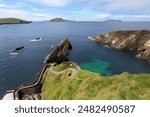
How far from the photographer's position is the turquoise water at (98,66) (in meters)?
94.8

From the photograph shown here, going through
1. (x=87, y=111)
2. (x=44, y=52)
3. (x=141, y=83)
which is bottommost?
(x=44, y=52)

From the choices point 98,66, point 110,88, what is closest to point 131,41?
point 98,66

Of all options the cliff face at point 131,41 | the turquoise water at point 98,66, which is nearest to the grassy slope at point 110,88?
the turquoise water at point 98,66

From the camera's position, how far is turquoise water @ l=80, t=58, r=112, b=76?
94.8 m

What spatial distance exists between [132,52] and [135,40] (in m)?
14.3

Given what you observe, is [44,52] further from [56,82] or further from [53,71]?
[56,82]

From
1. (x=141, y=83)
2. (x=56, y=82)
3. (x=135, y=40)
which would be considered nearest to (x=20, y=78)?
(x=56, y=82)

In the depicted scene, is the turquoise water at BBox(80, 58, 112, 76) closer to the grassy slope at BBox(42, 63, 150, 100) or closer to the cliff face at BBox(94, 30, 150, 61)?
the cliff face at BBox(94, 30, 150, 61)

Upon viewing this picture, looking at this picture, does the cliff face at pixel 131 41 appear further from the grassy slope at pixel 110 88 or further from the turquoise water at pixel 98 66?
the grassy slope at pixel 110 88

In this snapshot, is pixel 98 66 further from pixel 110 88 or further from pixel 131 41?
pixel 110 88

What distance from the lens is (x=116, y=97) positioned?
29766 mm

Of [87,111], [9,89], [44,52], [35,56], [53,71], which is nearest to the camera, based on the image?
[87,111]

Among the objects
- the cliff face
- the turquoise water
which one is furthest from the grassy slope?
the cliff face

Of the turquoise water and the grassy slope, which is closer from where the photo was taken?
the grassy slope
